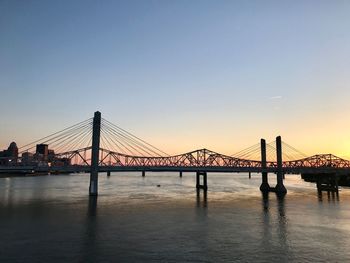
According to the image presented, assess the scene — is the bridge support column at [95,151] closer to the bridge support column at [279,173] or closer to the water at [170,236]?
the water at [170,236]

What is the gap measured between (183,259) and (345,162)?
15813 cm

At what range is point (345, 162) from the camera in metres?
160

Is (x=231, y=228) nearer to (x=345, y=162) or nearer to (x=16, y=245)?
(x=16, y=245)

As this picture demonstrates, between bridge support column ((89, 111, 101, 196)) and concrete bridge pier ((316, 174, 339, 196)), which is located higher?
bridge support column ((89, 111, 101, 196))

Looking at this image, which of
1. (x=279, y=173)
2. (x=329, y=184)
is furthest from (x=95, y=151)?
(x=329, y=184)

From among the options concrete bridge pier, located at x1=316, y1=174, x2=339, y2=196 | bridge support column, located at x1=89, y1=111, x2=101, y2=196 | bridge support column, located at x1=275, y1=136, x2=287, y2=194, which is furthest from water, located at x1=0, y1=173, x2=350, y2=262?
concrete bridge pier, located at x1=316, y1=174, x2=339, y2=196

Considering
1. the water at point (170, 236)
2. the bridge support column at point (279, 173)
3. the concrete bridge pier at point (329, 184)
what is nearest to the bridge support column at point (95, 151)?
the water at point (170, 236)

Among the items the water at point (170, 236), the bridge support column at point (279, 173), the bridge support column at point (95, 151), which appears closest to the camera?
the water at point (170, 236)

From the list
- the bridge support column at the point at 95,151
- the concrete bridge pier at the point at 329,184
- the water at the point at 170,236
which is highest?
the bridge support column at the point at 95,151

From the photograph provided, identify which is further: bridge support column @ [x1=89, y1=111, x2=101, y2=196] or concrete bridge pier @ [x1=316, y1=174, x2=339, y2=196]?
concrete bridge pier @ [x1=316, y1=174, x2=339, y2=196]

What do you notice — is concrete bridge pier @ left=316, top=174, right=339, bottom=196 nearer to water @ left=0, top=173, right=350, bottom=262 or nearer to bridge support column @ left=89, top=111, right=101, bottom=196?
water @ left=0, top=173, right=350, bottom=262

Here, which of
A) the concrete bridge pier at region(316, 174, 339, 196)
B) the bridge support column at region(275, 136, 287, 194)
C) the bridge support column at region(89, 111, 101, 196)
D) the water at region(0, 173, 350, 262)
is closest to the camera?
the water at region(0, 173, 350, 262)

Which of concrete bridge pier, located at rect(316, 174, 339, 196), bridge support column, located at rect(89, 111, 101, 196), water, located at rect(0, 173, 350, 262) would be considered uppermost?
bridge support column, located at rect(89, 111, 101, 196)

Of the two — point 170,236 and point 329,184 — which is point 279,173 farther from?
point 170,236
